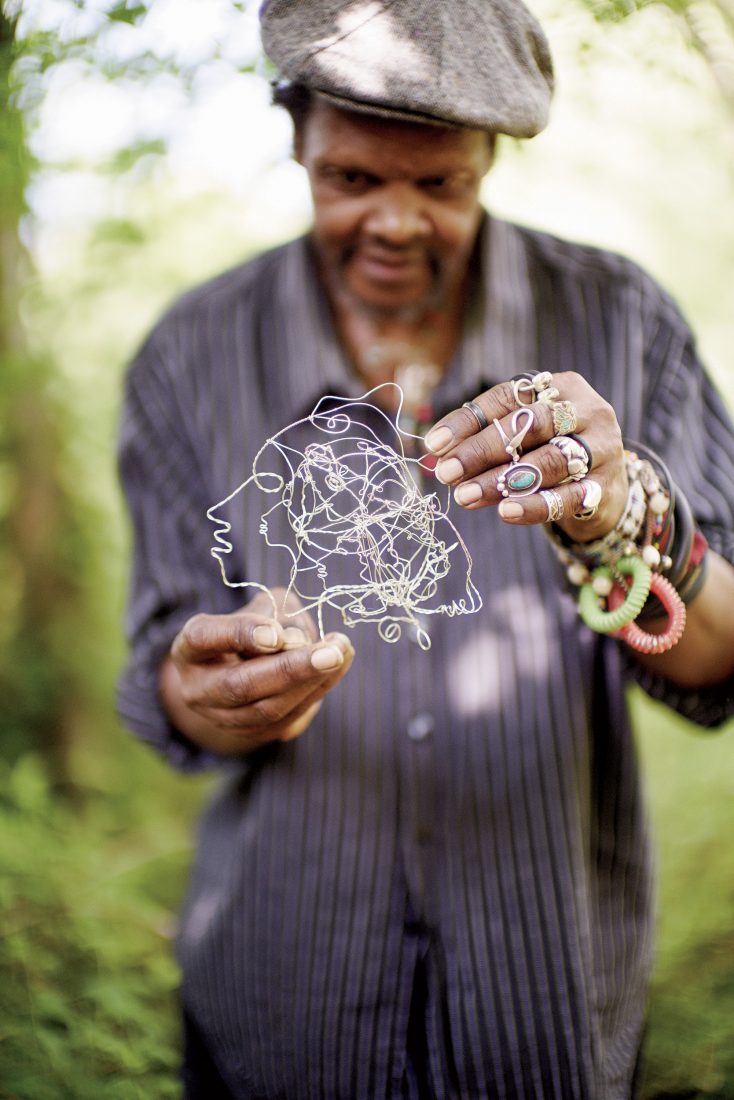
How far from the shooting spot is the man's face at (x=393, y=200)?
4.37 feet

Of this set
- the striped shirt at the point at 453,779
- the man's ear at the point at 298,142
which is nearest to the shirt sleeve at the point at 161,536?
the striped shirt at the point at 453,779

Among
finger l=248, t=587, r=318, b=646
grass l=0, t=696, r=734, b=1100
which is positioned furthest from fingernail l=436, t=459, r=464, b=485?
grass l=0, t=696, r=734, b=1100

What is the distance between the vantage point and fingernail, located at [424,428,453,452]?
3.41 ft

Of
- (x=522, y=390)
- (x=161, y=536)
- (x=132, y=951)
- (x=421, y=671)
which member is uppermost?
(x=522, y=390)

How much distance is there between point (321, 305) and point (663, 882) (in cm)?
205

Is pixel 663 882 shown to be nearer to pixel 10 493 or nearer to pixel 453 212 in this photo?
pixel 453 212

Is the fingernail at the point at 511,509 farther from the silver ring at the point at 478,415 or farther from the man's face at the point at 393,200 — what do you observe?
the man's face at the point at 393,200

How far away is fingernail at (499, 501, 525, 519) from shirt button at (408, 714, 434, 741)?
55cm

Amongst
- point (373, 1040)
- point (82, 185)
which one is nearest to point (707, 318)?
point (82, 185)

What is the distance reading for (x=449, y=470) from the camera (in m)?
1.03

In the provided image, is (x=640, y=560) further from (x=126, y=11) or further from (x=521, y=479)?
(x=126, y=11)

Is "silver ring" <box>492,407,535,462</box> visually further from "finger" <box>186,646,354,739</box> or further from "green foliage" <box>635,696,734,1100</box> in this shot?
"green foliage" <box>635,696,734,1100</box>

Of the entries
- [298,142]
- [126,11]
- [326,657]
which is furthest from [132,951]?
[126,11]

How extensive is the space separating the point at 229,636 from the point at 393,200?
28.5 inches
